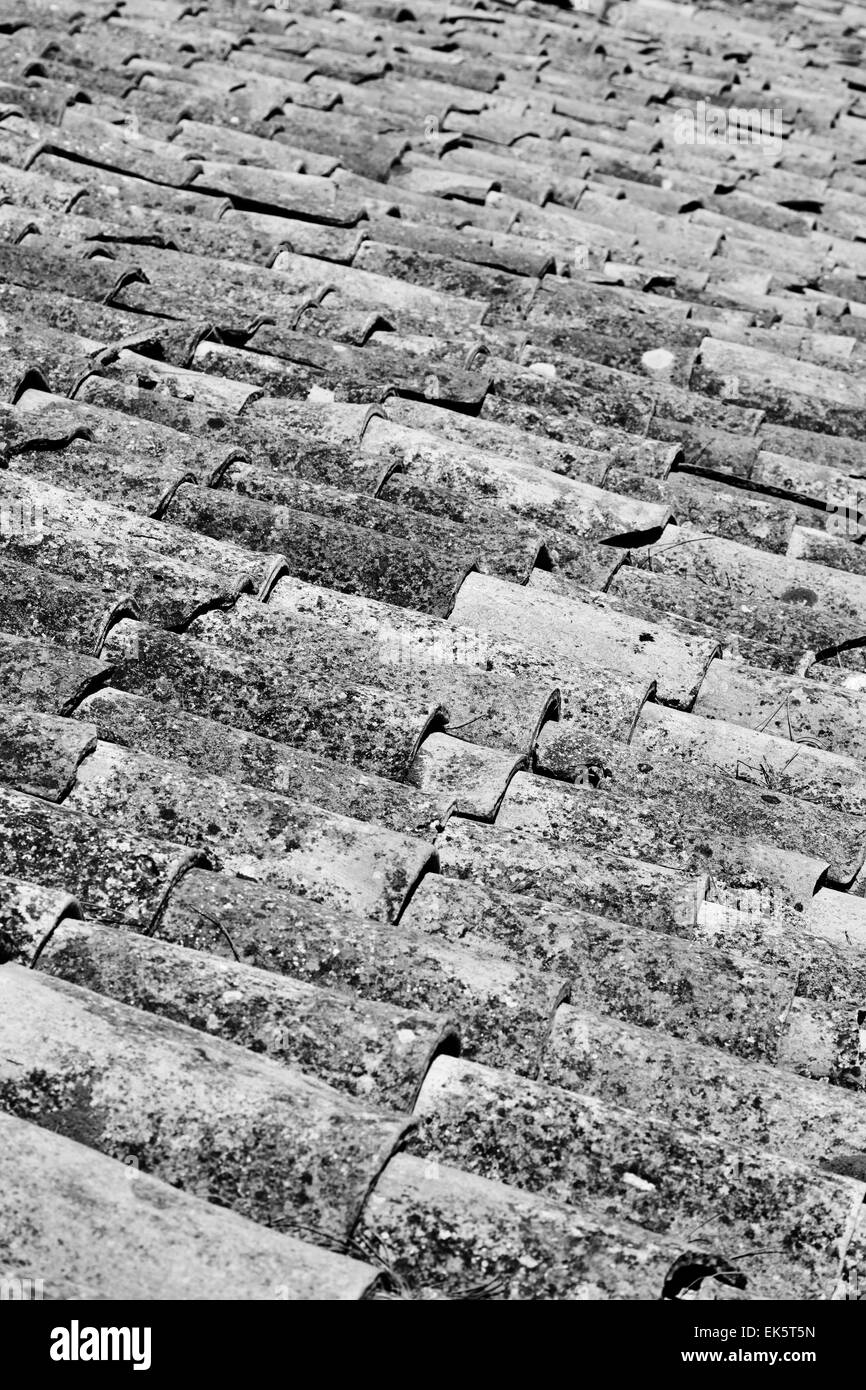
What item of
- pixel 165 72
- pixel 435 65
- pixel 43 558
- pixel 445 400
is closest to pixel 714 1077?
pixel 43 558

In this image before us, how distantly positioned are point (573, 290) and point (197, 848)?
3.39 metres

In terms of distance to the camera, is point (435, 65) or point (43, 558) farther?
point (435, 65)

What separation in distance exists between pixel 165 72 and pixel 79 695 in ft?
15.2

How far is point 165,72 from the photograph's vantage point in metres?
7.01

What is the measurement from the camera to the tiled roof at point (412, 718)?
237cm

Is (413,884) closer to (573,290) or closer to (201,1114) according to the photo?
(201,1114)

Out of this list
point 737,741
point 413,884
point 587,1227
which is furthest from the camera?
point 737,741

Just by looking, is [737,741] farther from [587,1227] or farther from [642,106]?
[642,106]

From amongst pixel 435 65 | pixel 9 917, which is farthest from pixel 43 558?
pixel 435 65

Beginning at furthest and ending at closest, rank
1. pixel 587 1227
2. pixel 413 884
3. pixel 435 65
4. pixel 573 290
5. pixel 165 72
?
pixel 435 65
pixel 165 72
pixel 573 290
pixel 413 884
pixel 587 1227

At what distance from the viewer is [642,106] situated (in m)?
7.98

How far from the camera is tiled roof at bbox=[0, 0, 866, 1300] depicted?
2.37 metres

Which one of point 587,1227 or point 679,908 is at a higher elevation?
point 587,1227

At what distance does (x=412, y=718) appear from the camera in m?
3.40
